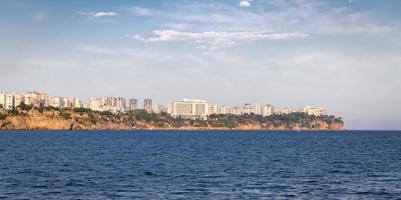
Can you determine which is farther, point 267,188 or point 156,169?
point 156,169

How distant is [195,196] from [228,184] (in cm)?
812

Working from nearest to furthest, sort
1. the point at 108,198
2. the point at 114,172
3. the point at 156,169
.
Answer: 1. the point at 108,198
2. the point at 114,172
3. the point at 156,169

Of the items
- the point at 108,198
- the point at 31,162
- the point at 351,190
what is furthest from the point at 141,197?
the point at 31,162

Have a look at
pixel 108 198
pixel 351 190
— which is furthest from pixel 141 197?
pixel 351 190

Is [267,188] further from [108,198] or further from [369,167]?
[369,167]

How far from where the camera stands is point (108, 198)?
1635 inches

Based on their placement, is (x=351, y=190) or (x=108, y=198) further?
(x=351, y=190)

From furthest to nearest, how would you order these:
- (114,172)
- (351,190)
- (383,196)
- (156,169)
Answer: (156,169) < (114,172) < (351,190) < (383,196)

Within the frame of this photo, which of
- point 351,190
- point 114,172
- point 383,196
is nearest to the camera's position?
point 383,196

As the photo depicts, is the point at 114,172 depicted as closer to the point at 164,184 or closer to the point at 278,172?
the point at 164,184

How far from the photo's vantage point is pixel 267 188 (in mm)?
48562

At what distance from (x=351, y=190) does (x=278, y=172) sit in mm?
16788

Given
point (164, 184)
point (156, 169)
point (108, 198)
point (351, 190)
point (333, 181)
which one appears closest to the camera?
point (108, 198)

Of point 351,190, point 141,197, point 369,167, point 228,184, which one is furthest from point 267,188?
point 369,167
